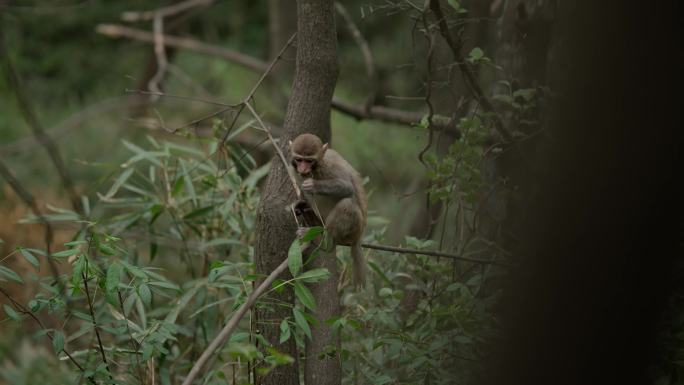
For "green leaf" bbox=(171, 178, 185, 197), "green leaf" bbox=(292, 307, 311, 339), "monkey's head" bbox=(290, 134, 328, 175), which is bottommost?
"green leaf" bbox=(292, 307, 311, 339)

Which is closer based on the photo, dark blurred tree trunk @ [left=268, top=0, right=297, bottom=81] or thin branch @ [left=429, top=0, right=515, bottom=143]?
thin branch @ [left=429, top=0, right=515, bottom=143]

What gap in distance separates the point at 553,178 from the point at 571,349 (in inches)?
16.0

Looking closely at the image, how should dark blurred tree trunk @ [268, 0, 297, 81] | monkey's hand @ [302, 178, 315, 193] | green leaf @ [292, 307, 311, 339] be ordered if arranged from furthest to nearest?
dark blurred tree trunk @ [268, 0, 297, 81] → monkey's hand @ [302, 178, 315, 193] → green leaf @ [292, 307, 311, 339]

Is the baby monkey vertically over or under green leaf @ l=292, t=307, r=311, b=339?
over

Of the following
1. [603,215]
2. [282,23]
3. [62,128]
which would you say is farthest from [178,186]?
[282,23]

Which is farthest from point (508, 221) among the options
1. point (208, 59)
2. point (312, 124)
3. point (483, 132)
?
point (208, 59)

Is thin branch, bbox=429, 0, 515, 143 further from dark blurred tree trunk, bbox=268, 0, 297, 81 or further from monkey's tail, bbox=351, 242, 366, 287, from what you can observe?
dark blurred tree trunk, bbox=268, 0, 297, 81

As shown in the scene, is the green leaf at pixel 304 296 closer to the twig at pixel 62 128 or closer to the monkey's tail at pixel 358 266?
the monkey's tail at pixel 358 266

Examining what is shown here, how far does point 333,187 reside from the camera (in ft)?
14.5

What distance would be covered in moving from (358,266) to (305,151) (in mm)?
910

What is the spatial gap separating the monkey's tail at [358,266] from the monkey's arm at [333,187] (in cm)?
33

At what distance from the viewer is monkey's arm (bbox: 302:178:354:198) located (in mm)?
4285

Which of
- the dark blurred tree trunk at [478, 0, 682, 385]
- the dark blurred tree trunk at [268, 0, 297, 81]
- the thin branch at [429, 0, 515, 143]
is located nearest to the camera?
the dark blurred tree trunk at [478, 0, 682, 385]

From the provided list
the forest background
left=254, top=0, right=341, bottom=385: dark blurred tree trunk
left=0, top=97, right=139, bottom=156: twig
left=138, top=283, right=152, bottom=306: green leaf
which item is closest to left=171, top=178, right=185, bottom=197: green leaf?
the forest background
